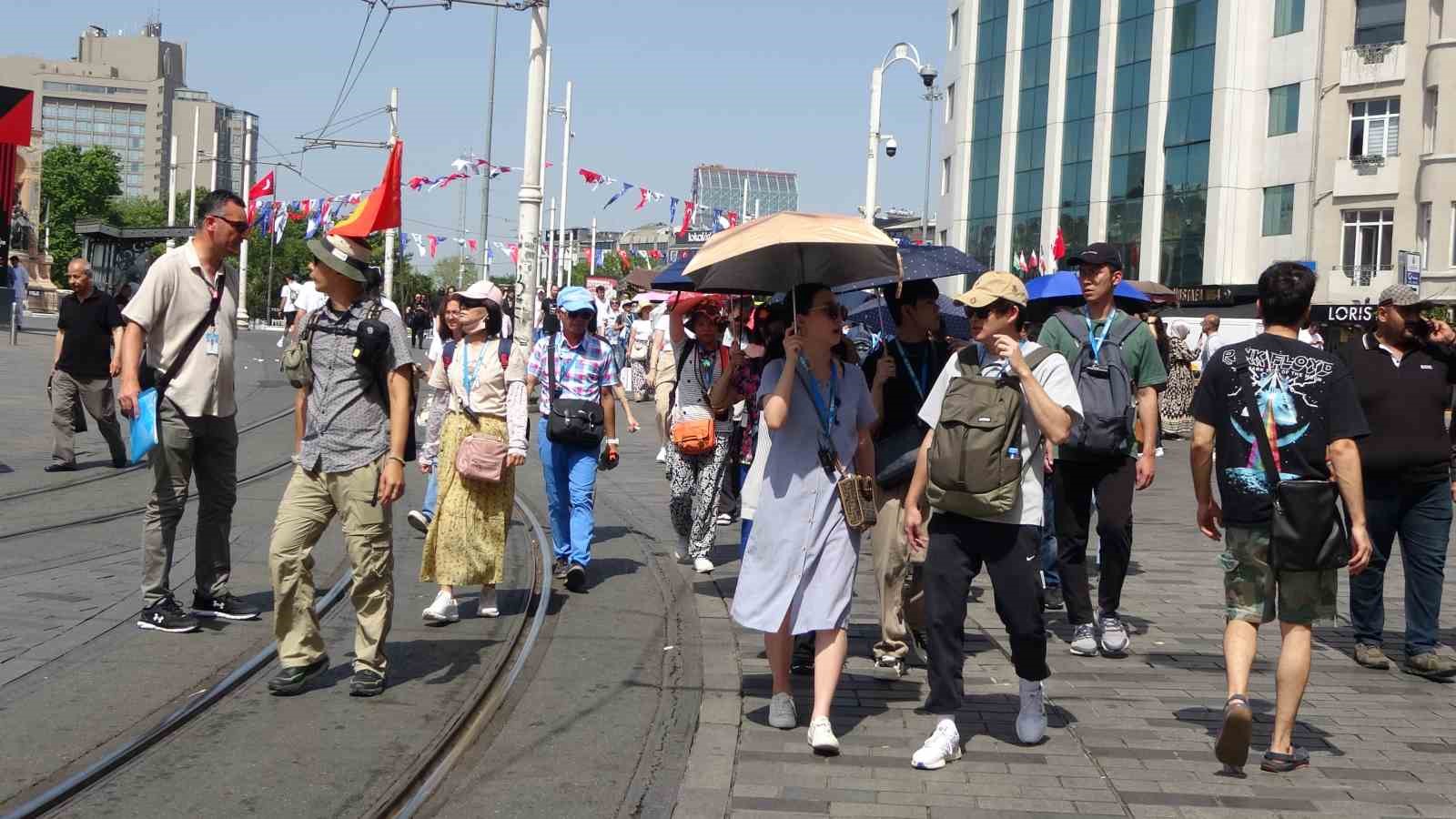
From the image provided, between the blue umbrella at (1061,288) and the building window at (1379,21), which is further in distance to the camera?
the building window at (1379,21)

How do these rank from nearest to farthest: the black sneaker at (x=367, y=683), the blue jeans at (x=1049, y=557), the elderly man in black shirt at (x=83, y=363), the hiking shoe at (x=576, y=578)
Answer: the black sneaker at (x=367, y=683) < the hiking shoe at (x=576, y=578) < the blue jeans at (x=1049, y=557) < the elderly man in black shirt at (x=83, y=363)

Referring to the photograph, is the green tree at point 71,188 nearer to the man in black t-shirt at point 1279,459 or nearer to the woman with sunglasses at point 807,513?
the woman with sunglasses at point 807,513

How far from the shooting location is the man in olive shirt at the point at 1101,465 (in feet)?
24.6

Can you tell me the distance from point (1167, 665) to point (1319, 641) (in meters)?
1.24

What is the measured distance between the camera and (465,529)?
7887mm

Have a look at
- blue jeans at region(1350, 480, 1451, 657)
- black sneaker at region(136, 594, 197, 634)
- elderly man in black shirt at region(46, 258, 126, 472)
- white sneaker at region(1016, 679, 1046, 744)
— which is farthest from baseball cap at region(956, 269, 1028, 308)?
elderly man in black shirt at region(46, 258, 126, 472)

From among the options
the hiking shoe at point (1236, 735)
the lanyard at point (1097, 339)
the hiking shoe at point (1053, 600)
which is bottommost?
the hiking shoe at point (1053, 600)

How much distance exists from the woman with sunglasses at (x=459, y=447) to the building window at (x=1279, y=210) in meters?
44.0

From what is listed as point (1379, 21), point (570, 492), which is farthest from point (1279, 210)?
point (570, 492)

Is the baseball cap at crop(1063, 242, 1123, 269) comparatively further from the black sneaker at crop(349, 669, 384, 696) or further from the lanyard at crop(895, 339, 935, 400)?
the black sneaker at crop(349, 669, 384, 696)

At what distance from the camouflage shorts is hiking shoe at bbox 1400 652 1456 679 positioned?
197 centimetres

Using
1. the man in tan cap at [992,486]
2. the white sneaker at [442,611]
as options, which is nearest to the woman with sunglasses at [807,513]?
the man in tan cap at [992,486]

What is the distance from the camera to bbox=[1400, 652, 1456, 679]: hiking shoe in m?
7.20

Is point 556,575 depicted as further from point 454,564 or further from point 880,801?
point 880,801
